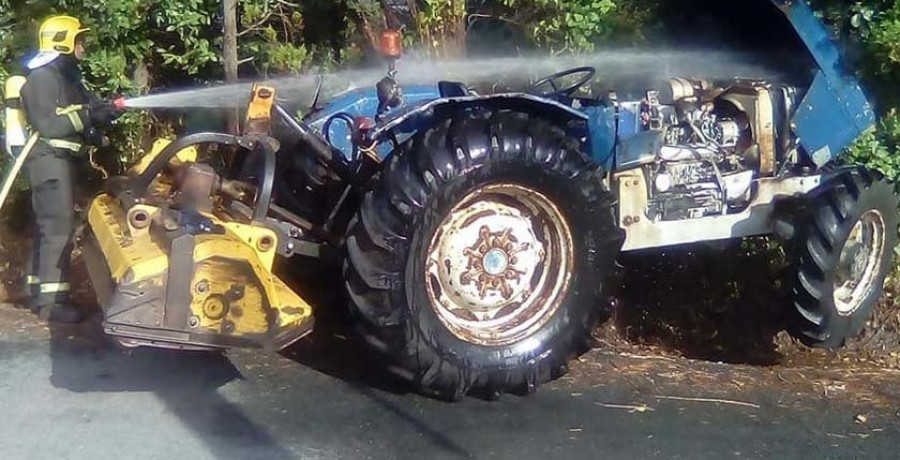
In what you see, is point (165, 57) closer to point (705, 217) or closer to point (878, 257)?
point (705, 217)

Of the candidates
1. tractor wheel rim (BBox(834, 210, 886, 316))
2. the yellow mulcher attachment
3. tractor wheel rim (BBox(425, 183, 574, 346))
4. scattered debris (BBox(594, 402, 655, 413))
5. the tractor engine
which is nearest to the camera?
the yellow mulcher attachment

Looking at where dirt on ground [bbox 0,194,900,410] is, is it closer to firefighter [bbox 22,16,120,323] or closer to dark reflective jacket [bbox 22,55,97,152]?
firefighter [bbox 22,16,120,323]

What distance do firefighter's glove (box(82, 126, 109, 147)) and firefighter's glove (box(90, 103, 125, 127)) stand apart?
0.22 feet

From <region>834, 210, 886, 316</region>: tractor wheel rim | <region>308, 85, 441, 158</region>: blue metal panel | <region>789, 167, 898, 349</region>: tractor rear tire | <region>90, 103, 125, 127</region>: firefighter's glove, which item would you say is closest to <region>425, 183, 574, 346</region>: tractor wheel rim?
<region>308, 85, 441, 158</region>: blue metal panel

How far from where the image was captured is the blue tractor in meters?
6.06

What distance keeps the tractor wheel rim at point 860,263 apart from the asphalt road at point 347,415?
891 millimetres

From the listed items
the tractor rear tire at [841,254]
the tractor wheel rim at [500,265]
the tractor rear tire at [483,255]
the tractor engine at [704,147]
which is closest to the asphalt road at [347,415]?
the tractor rear tire at [483,255]

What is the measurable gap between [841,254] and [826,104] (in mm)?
953

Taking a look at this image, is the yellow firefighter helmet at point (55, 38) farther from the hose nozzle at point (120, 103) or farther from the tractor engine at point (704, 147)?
the tractor engine at point (704, 147)

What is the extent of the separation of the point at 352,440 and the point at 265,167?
141 centimetres

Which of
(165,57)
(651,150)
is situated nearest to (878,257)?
(651,150)

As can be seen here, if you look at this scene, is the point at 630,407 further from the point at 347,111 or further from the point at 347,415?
the point at 347,111

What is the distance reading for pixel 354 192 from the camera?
6.71 m

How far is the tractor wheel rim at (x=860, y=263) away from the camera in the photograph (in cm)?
783
